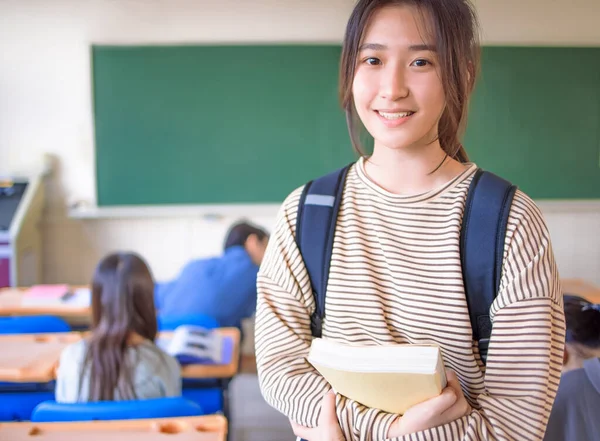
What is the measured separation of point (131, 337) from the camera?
6.42 feet

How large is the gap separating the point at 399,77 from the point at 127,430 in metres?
1.14

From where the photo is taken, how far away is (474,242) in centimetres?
80

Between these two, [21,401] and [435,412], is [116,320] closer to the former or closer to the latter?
[21,401]

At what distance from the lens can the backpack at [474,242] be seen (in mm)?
787

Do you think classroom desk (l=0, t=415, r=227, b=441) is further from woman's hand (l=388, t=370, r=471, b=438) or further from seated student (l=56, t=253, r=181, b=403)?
woman's hand (l=388, t=370, r=471, b=438)

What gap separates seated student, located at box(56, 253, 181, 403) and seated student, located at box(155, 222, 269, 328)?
77cm

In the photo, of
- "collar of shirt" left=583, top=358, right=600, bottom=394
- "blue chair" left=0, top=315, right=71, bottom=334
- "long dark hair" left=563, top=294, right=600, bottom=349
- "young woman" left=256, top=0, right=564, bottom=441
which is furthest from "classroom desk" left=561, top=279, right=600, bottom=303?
"blue chair" left=0, top=315, right=71, bottom=334

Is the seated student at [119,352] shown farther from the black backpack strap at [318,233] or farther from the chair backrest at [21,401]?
the black backpack strap at [318,233]

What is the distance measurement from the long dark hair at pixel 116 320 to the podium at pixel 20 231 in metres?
1.76

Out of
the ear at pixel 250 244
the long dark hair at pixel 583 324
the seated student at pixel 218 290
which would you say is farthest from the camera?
the ear at pixel 250 244

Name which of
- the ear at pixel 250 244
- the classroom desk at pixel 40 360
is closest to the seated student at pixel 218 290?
the ear at pixel 250 244

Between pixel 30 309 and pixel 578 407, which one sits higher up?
pixel 578 407

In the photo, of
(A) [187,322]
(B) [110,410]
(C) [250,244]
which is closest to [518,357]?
(B) [110,410]

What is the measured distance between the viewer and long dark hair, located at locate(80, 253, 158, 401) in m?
1.87
